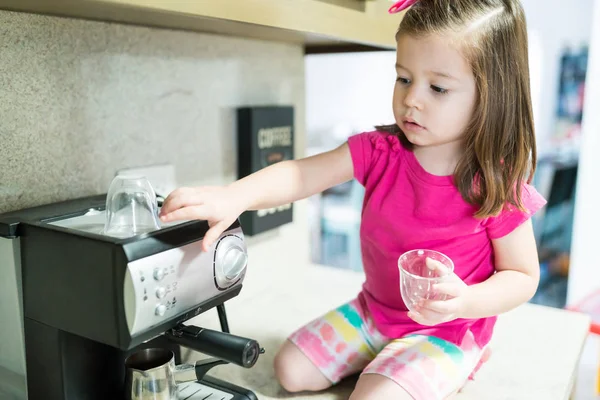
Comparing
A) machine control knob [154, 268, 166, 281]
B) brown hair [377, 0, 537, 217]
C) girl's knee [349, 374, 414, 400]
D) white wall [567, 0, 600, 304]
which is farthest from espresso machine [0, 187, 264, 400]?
white wall [567, 0, 600, 304]

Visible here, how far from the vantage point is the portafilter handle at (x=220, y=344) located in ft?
1.66

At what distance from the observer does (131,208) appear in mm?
558

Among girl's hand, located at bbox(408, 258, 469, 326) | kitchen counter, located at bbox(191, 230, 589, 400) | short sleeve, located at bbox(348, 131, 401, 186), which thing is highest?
short sleeve, located at bbox(348, 131, 401, 186)

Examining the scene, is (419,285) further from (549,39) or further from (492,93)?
(549,39)

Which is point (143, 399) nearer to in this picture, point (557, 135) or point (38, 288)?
point (38, 288)

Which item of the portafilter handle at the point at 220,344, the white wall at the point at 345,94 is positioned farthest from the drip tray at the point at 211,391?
the white wall at the point at 345,94

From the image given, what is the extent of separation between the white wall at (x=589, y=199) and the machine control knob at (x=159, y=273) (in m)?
1.97

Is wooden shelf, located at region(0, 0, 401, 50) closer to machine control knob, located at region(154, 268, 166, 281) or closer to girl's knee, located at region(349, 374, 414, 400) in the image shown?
machine control knob, located at region(154, 268, 166, 281)

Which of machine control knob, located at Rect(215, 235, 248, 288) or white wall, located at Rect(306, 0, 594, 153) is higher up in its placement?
white wall, located at Rect(306, 0, 594, 153)

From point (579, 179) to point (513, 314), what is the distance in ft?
4.64

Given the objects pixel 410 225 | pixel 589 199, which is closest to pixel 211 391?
pixel 410 225

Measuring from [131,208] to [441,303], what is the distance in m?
0.35

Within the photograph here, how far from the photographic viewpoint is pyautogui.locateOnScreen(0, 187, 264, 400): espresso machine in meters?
0.48

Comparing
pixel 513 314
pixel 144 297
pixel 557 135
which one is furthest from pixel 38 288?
pixel 557 135
